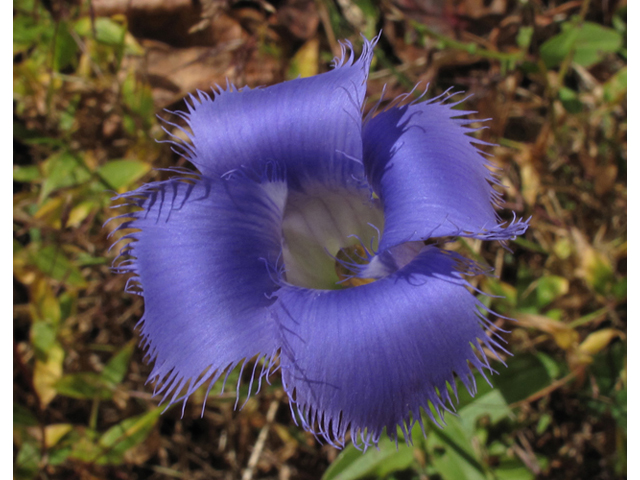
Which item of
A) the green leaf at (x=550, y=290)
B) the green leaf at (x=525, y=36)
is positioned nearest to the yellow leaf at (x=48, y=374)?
the green leaf at (x=550, y=290)

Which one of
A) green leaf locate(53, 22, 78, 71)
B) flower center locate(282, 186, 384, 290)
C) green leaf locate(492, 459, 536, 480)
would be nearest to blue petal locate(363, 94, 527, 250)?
flower center locate(282, 186, 384, 290)

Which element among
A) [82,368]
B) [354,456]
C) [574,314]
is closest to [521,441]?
[574,314]

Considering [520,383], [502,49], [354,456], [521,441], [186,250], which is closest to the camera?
[186,250]

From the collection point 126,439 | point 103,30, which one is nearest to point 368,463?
point 126,439

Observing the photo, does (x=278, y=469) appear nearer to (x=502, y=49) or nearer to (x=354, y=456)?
(x=354, y=456)

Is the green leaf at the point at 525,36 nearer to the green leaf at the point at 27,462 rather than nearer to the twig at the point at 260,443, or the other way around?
the twig at the point at 260,443

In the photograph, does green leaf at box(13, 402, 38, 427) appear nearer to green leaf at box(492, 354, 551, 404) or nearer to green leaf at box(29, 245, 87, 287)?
green leaf at box(29, 245, 87, 287)
